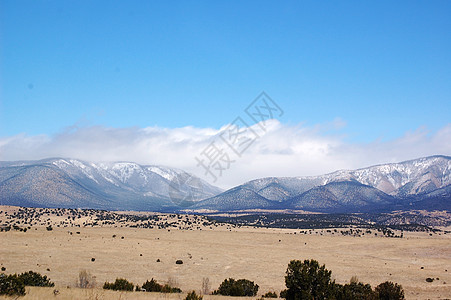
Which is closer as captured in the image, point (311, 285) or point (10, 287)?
point (10, 287)

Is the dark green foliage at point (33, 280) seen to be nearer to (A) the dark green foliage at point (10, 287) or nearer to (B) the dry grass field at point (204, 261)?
(B) the dry grass field at point (204, 261)

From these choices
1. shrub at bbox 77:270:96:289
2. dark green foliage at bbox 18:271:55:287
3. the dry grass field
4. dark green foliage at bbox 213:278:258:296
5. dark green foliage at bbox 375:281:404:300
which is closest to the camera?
dark green foliage at bbox 375:281:404:300

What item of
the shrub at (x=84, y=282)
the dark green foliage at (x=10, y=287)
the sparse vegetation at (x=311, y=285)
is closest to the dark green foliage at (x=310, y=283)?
the sparse vegetation at (x=311, y=285)

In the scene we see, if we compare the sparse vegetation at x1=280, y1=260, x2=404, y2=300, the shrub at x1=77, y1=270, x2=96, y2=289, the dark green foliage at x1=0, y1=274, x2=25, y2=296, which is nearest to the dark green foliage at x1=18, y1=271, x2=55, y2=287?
the shrub at x1=77, y1=270, x2=96, y2=289

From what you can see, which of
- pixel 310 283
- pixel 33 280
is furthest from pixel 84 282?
pixel 310 283

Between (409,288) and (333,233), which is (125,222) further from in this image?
(409,288)

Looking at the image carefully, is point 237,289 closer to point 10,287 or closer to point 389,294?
point 389,294

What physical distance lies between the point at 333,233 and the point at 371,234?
10276 millimetres

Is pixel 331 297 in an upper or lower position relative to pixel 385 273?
upper

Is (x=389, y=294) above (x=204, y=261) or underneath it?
above

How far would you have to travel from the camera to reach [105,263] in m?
47.8

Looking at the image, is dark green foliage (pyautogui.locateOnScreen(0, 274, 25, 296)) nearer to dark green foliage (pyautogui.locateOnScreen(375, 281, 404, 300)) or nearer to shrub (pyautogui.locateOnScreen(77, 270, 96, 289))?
shrub (pyautogui.locateOnScreen(77, 270, 96, 289))

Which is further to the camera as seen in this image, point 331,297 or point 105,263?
point 105,263

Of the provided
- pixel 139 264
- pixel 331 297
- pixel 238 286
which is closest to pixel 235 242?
pixel 139 264
